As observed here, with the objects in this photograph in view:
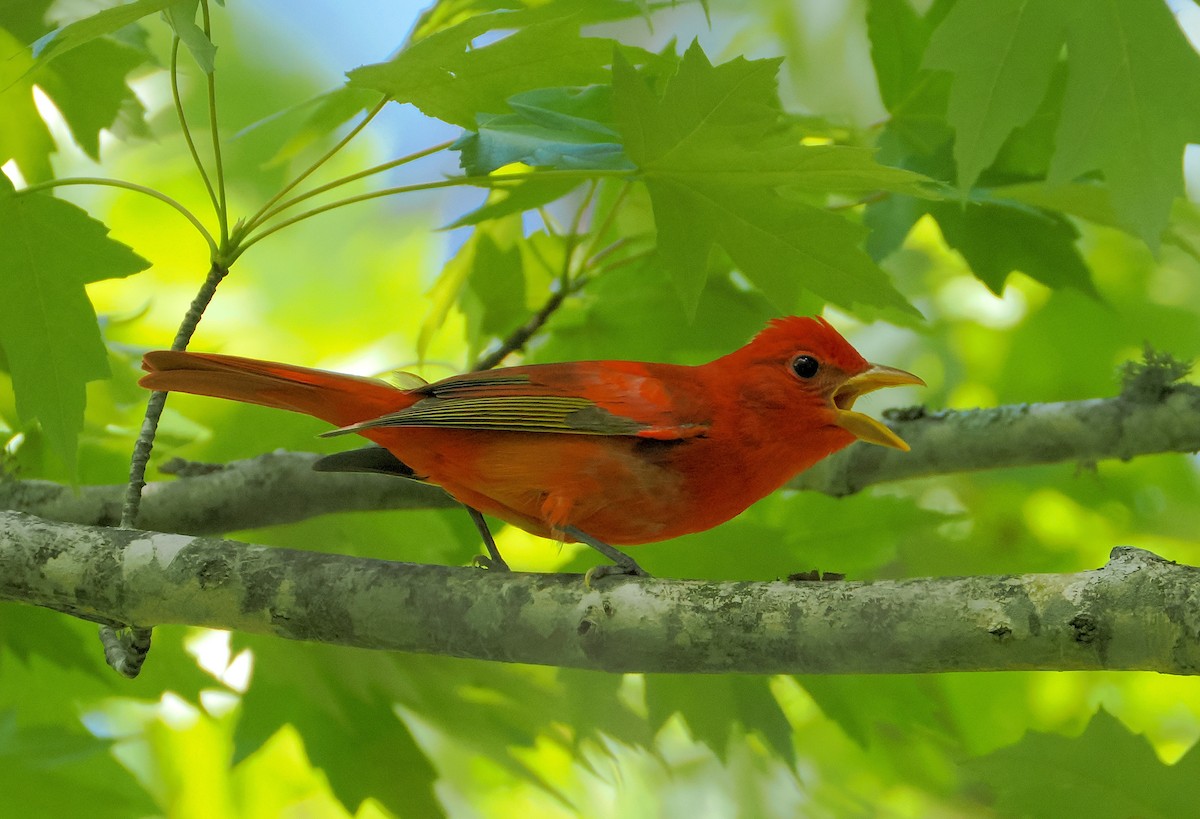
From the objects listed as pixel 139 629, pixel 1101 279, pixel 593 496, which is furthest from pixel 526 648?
pixel 1101 279

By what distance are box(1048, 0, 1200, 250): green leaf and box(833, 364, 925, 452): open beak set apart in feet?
2.18

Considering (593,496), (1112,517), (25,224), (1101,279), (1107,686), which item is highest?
(1101,279)

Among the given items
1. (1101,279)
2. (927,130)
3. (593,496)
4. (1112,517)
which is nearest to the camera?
(593,496)

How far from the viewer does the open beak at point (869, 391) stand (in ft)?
9.53

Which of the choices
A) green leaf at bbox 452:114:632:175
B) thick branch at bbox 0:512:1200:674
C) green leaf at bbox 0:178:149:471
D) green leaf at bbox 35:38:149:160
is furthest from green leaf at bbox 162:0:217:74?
green leaf at bbox 35:38:149:160

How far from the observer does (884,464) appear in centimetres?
331

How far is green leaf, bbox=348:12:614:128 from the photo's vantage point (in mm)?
2373

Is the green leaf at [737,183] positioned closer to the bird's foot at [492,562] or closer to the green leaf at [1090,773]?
the bird's foot at [492,562]

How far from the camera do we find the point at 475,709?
3.45 metres

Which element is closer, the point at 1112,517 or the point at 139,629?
the point at 139,629

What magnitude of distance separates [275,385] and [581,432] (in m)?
0.76

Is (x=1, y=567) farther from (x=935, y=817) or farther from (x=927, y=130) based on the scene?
(x=935, y=817)

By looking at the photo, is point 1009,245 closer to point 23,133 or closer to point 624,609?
point 624,609

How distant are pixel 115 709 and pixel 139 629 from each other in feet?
6.39
